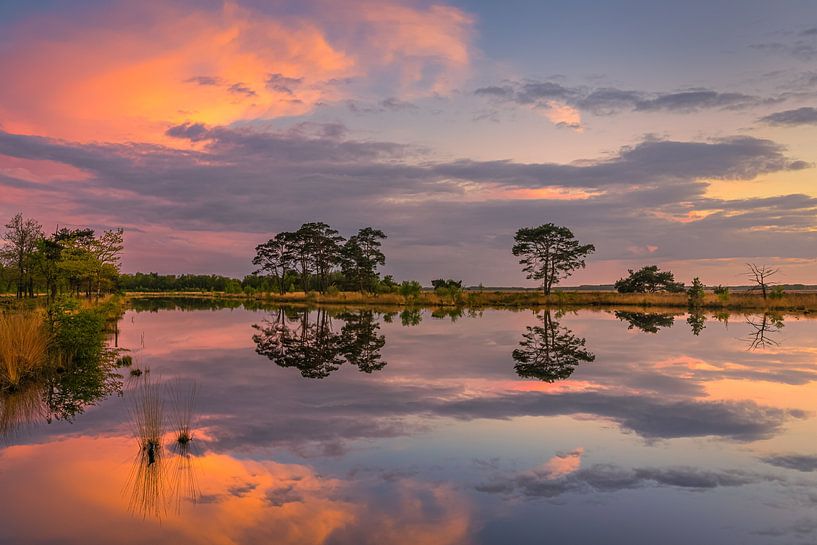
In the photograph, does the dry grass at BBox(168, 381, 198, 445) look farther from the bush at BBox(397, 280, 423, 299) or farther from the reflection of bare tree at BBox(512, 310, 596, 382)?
the bush at BBox(397, 280, 423, 299)

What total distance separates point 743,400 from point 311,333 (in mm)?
24146

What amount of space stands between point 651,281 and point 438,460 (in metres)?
91.2

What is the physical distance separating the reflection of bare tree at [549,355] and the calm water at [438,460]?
471mm

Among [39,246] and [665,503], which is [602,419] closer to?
[665,503]

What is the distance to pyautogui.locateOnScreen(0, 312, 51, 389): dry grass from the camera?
53.8ft

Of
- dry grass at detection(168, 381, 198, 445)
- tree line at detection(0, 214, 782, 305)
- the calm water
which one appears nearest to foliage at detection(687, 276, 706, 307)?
tree line at detection(0, 214, 782, 305)

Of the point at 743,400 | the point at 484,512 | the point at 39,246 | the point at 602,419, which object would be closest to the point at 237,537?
the point at 484,512

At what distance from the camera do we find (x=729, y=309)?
6159 cm

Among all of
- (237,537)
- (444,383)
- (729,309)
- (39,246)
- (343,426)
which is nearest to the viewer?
(237,537)

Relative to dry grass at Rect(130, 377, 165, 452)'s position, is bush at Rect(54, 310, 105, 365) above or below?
above

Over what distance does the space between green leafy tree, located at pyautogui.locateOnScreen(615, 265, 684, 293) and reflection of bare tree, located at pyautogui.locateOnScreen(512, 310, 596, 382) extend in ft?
215

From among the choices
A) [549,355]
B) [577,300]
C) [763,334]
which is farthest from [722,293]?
[549,355]

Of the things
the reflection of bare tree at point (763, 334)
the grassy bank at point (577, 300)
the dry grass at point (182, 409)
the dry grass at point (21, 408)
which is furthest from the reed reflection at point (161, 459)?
the grassy bank at point (577, 300)

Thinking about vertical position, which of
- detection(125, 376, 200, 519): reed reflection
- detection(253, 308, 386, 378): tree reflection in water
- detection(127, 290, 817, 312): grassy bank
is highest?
detection(127, 290, 817, 312): grassy bank
